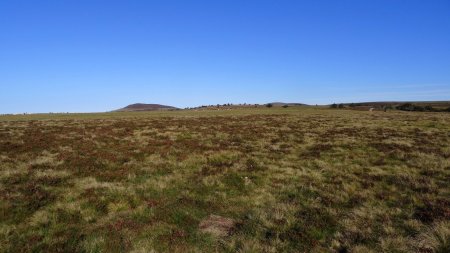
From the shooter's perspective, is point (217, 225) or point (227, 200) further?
point (227, 200)

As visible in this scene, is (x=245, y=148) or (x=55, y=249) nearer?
(x=55, y=249)

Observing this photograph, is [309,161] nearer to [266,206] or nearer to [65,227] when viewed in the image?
[266,206]

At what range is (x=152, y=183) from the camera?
14.3 metres

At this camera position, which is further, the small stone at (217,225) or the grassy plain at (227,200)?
the small stone at (217,225)

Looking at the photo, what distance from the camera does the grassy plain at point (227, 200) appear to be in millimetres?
8555

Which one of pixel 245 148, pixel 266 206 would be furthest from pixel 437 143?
pixel 266 206

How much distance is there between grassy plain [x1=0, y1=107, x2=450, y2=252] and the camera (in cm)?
855

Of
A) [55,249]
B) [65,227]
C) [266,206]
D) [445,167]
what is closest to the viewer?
[55,249]

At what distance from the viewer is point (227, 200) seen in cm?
1228

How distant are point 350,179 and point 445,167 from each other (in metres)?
5.81

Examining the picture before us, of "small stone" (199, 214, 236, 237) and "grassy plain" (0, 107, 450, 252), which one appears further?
"small stone" (199, 214, 236, 237)

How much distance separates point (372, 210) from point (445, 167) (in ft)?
29.3

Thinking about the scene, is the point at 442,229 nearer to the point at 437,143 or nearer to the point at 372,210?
the point at 372,210

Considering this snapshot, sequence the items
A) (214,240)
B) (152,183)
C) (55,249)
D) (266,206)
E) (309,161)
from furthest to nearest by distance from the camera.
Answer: (309,161)
(152,183)
(266,206)
(214,240)
(55,249)
